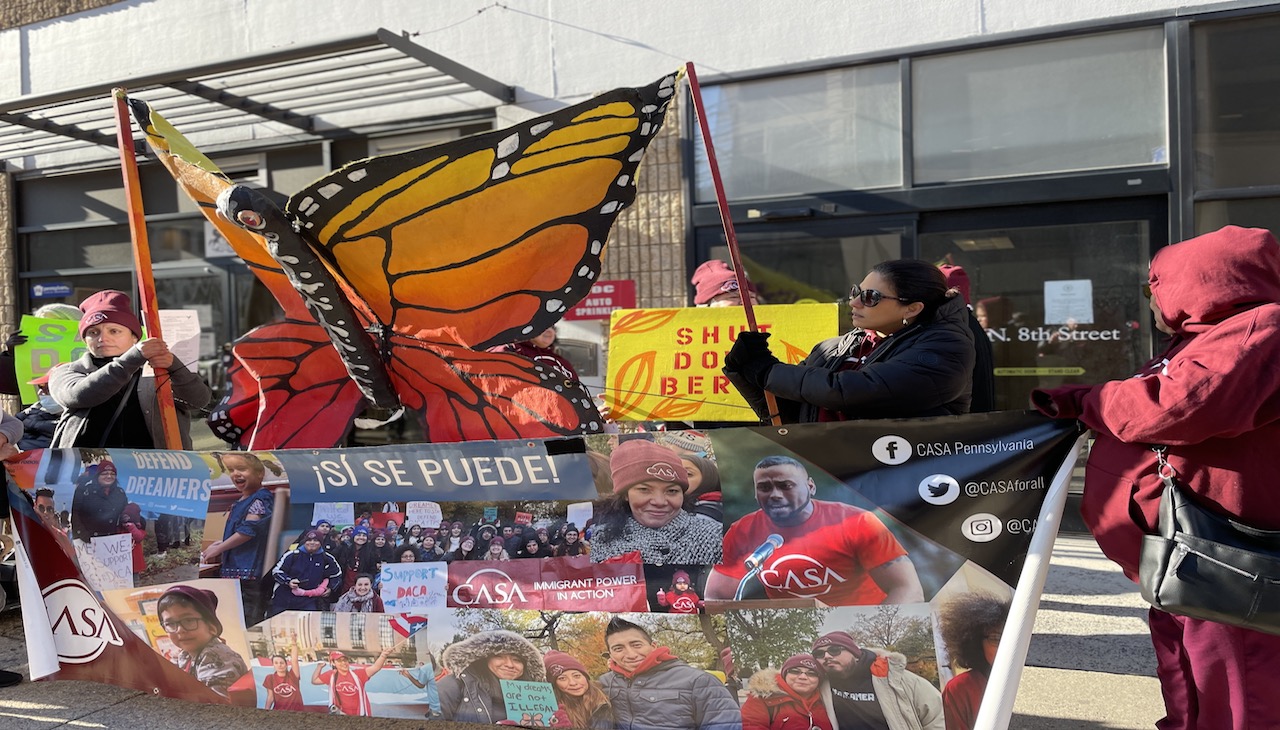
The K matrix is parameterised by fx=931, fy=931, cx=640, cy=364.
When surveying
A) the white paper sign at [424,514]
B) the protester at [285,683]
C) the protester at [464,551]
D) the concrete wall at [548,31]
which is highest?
the concrete wall at [548,31]

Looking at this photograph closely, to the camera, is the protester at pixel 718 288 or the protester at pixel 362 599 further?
the protester at pixel 718 288

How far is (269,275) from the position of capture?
331cm

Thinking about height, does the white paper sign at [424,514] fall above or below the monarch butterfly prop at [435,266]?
below

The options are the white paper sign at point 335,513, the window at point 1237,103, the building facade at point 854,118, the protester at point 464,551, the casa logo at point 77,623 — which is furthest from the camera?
the building facade at point 854,118

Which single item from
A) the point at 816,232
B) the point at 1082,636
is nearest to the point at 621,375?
the point at 816,232

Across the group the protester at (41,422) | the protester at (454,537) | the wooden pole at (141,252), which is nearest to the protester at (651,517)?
the protester at (454,537)

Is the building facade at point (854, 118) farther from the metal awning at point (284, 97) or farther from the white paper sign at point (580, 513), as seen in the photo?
the white paper sign at point (580, 513)

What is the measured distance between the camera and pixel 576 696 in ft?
9.08

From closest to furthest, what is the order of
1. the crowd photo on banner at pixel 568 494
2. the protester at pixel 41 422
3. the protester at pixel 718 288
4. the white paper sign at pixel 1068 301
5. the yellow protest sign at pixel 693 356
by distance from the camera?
1. the crowd photo on banner at pixel 568 494
2. the protester at pixel 41 422
3. the yellow protest sign at pixel 693 356
4. the protester at pixel 718 288
5. the white paper sign at pixel 1068 301

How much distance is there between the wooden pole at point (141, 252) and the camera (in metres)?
3.32

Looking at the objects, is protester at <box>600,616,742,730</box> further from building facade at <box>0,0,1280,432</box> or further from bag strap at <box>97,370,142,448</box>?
building facade at <box>0,0,1280,432</box>

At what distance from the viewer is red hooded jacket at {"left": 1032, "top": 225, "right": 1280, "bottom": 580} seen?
6.86 ft

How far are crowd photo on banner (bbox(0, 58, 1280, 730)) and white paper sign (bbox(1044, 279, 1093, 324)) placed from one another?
2481 millimetres

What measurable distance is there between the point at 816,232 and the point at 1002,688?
4306 mm
